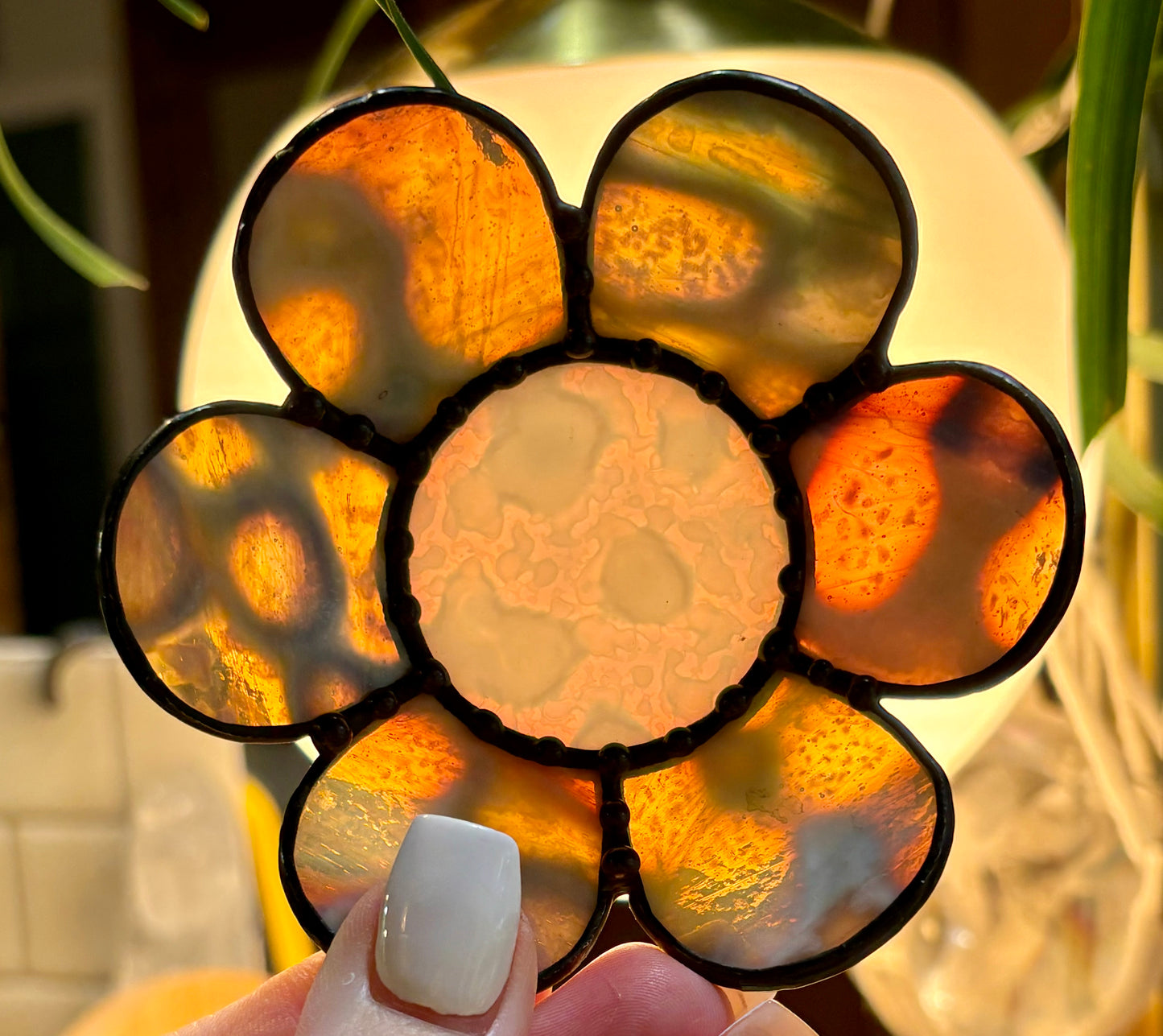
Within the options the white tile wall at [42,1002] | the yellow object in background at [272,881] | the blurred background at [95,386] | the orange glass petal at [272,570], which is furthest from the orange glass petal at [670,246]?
the white tile wall at [42,1002]

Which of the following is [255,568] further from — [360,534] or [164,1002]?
[164,1002]

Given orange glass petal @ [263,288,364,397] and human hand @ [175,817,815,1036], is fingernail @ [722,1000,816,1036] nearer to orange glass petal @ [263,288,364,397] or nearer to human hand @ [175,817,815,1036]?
human hand @ [175,817,815,1036]

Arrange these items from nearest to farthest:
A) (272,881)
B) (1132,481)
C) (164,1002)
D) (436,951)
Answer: (436,951), (1132,481), (272,881), (164,1002)

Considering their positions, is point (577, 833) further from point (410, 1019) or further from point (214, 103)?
point (214, 103)

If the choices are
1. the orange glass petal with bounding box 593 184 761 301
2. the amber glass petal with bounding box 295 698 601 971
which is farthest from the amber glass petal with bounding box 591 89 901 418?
the amber glass petal with bounding box 295 698 601 971

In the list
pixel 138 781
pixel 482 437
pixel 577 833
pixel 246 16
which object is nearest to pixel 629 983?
pixel 577 833

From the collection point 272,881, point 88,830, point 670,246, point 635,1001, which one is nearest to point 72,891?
point 88,830
